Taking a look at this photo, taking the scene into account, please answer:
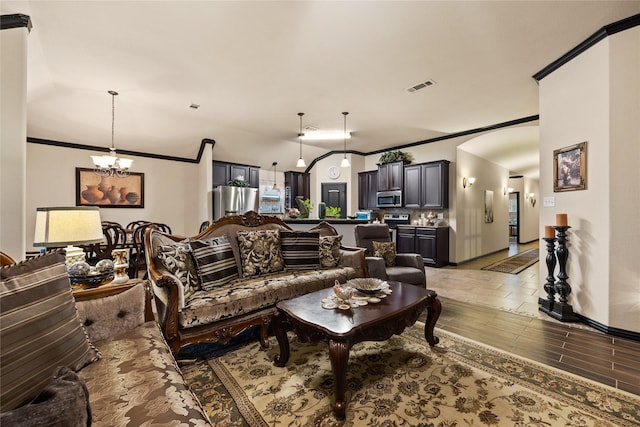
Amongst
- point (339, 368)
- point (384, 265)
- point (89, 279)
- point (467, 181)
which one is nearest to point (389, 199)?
→ point (467, 181)

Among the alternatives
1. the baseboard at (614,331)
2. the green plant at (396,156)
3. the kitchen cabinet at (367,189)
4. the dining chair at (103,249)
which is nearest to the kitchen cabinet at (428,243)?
the kitchen cabinet at (367,189)

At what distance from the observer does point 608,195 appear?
253 cm

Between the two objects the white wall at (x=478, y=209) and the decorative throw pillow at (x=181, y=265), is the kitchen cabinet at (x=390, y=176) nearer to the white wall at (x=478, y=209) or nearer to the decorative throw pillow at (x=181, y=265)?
the white wall at (x=478, y=209)

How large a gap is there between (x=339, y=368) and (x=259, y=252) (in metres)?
1.64

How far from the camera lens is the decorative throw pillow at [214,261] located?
8.02ft

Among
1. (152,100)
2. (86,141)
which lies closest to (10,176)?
(152,100)

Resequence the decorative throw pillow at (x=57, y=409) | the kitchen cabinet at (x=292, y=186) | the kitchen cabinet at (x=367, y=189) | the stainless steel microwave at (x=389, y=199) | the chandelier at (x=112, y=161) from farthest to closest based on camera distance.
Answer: the kitchen cabinet at (x=292, y=186)
the kitchen cabinet at (x=367, y=189)
the stainless steel microwave at (x=389, y=199)
the chandelier at (x=112, y=161)
the decorative throw pillow at (x=57, y=409)

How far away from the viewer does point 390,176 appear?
6.48 metres

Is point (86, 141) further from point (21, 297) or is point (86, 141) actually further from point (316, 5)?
point (21, 297)

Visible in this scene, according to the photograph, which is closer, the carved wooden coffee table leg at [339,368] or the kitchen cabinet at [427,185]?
the carved wooden coffee table leg at [339,368]

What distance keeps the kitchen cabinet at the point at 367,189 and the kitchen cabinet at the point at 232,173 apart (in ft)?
9.43

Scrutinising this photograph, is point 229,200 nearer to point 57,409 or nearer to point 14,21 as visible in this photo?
point 14,21

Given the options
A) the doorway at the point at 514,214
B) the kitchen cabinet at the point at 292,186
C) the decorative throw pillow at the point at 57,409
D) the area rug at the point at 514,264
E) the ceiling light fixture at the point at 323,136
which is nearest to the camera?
the decorative throw pillow at the point at 57,409

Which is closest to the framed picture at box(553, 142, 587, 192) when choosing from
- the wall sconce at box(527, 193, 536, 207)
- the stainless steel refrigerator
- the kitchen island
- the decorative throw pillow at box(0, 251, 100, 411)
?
the kitchen island
